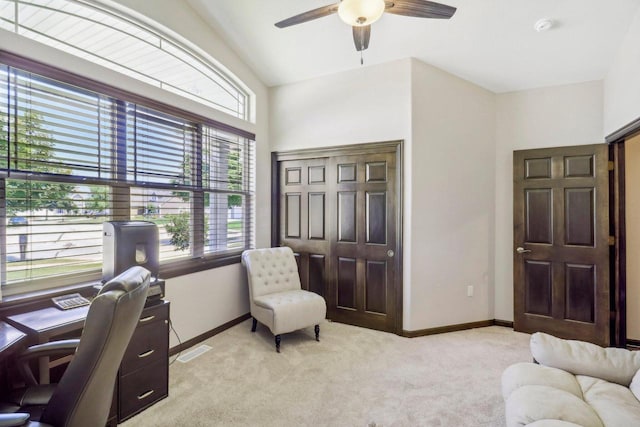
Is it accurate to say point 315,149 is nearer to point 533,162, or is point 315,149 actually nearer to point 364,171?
point 364,171

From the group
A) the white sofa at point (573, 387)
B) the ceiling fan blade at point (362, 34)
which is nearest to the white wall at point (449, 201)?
the ceiling fan blade at point (362, 34)

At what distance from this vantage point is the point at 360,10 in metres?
1.82

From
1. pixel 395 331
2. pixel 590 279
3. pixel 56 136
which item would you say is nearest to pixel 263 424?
pixel 395 331

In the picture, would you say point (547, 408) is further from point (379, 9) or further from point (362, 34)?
point (362, 34)

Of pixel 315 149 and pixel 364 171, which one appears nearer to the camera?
pixel 364 171

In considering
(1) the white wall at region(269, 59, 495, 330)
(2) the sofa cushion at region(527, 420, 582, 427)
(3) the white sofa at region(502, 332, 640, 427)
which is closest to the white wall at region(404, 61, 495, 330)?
(1) the white wall at region(269, 59, 495, 330)

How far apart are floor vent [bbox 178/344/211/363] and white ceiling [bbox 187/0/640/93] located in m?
3.21

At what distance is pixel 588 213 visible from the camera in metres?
3.28

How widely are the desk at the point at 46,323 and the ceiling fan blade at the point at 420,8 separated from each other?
8.55ft

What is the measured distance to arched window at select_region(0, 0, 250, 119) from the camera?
2086 mm

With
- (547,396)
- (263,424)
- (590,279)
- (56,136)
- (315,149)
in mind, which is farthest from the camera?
(315,149)

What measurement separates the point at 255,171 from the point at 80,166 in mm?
1949

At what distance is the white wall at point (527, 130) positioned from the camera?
11.0 ft

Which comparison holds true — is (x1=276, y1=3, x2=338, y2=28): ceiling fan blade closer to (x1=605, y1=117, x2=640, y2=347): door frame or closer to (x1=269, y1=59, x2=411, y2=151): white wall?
(x1=269, y1=59, x2=411, y2=151): white wall
